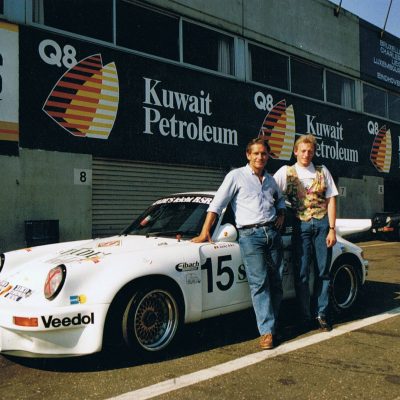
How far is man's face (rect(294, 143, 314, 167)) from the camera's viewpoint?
4.62 m

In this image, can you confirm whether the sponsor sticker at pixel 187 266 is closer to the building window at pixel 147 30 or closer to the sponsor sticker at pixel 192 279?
the sponsor sticker at pixel 192 279

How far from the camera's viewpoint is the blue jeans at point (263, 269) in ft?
13.5

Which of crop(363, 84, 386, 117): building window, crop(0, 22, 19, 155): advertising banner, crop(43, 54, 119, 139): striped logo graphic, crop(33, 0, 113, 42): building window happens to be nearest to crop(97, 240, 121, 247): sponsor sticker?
crop(0, 22, 19, 155): advertising banner

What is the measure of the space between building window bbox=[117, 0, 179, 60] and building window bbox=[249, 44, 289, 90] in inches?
112

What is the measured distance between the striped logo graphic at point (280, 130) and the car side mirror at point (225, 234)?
Result: 32.0 feet

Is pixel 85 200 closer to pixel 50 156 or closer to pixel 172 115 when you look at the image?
pixel 50 156

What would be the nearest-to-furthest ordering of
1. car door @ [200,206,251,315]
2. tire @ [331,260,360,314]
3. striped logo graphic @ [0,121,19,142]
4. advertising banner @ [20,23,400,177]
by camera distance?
car door @ [200,206,251,315] < tire @ [331,260,360,314] < striped logo graphic @ [0,121,19,142] < advertising banner @ [20,23,400,177]

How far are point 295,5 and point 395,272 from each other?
10.0 metres

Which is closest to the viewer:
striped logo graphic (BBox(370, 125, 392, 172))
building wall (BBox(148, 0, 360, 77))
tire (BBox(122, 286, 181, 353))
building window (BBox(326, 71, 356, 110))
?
tire (BBox(122, 286, 181, 353))

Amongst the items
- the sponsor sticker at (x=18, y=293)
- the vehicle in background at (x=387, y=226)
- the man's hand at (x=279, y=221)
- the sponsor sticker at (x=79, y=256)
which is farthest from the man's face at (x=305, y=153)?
the vehicle in background at (x=387, y=226)

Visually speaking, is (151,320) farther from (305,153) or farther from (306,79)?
(306,79)

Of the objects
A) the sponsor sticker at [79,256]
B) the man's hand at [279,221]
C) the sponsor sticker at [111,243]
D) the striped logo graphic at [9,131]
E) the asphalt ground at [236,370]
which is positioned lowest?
the asphalt ground at [236,370]

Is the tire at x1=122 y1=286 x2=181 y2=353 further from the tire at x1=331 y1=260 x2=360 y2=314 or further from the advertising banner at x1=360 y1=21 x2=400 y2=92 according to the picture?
the advertising banner at x1=360 y1=21 x2=400 y2=92

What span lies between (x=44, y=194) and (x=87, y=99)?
2.11 meters
